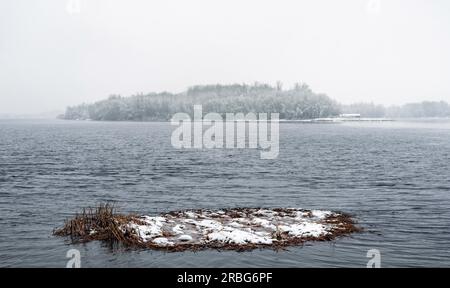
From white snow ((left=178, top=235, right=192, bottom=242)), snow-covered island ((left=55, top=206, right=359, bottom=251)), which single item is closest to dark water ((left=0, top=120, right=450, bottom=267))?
snow-covered island ((left=55, top=206, right=359, bottom=251))

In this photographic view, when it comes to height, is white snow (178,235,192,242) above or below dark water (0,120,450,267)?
above

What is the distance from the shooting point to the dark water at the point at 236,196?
1969 cm

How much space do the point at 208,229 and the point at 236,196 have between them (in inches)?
483

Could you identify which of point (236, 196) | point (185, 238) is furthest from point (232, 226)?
point (236, 196)

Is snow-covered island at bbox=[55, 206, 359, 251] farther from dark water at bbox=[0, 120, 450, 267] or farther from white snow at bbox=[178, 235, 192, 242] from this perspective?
dark water at bbox=[0, 120, 450, 267]

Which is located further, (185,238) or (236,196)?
(236,196)

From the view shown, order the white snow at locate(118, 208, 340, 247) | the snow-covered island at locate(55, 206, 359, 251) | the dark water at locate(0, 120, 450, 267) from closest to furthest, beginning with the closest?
1. the dark water at locate(0, 120, 450, 267)
2. the snow-covered island at locate(55, 206, 359, 251)
3. the white snow at locate(118, 208, 340, 247)

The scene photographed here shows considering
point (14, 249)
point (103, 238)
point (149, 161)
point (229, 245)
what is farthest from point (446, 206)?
point (149, 161)

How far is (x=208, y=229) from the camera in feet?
76.5

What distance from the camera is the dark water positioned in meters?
19.7

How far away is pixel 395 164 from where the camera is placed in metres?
59.4

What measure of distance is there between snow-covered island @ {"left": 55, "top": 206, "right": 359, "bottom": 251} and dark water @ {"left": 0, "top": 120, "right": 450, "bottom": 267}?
0.92m

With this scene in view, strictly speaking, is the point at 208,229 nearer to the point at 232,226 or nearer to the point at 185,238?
the point at 232,226
